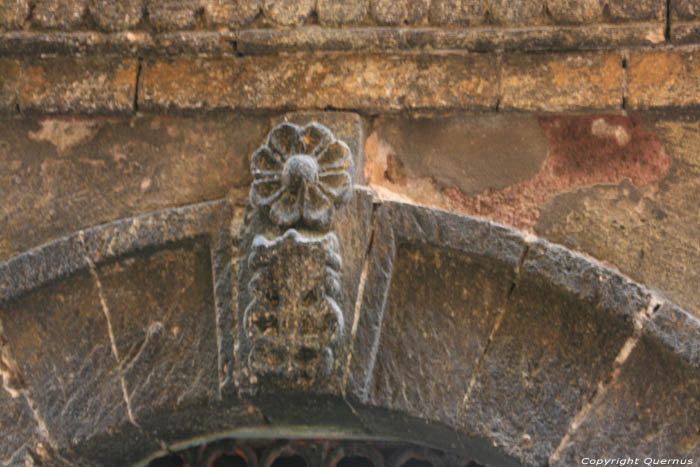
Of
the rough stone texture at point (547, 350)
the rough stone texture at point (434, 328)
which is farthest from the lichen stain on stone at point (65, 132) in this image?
the rough stone texture at point (547, 350)

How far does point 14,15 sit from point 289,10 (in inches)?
32.7

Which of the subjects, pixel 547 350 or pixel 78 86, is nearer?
pixel 547 350

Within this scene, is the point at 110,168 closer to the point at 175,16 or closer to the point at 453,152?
the point at 175,16

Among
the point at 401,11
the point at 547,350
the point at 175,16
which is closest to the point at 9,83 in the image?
the point at 175,16

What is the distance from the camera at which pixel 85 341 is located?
7.51 ft

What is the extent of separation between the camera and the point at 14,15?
2.50m

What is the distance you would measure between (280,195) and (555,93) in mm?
839

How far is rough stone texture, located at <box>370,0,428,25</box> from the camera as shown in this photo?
2395mm

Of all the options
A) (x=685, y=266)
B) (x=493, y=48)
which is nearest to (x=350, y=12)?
(x=493, y=48)

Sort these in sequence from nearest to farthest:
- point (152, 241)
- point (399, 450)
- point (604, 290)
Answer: point (604, 290) → point (152, 241) → point (399, 450)

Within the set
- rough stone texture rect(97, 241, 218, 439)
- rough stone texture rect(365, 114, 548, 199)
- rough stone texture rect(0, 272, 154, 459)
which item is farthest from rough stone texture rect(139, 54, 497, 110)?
→ rough stone texture rect(0, 272, 154, 459)

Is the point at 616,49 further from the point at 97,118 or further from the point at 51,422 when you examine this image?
the point at 51,422

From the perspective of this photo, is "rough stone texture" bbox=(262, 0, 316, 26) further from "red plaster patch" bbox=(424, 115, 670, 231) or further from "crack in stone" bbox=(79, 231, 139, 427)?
"crack in stone" bbox=(79, 231, 139, 427)

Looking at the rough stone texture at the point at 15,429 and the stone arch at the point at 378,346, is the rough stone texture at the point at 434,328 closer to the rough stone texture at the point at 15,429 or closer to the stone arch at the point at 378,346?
the stone arch at the point at 378,346
